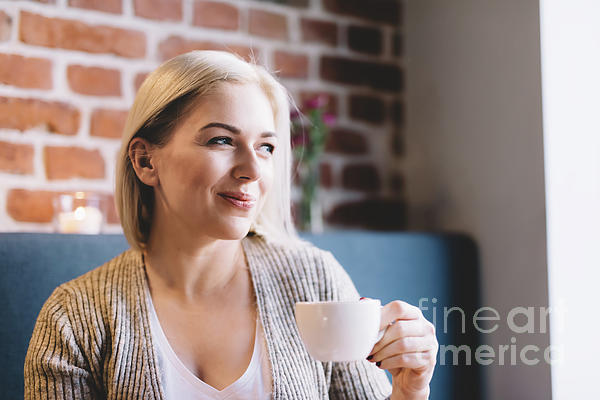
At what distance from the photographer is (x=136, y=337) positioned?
95 cm

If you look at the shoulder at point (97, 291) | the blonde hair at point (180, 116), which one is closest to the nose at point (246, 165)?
the blonde hair at point (180, 116)

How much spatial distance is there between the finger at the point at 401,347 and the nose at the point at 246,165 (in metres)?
0.33

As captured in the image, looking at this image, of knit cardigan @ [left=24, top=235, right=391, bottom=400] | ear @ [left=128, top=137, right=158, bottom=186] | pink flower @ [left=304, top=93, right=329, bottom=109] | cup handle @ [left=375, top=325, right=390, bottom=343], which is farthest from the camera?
pink flower @ [left=304, top=93, right=329, bottom=109]

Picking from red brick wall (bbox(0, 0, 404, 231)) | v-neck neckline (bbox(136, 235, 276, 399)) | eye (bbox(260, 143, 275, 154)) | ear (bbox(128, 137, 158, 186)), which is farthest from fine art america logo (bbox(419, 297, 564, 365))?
ear (bbox(128, 137, 158, 186))

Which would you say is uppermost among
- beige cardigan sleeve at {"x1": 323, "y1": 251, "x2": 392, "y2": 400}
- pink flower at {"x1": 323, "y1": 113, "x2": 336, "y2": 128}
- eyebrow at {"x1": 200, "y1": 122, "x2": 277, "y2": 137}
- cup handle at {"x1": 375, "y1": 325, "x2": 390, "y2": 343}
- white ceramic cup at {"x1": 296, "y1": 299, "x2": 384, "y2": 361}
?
pink flower at {"x1": 323, "y1": 113, "x2": 336, "y2": 128}

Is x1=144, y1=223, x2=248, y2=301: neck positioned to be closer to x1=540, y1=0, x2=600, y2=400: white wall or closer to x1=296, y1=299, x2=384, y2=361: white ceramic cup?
x1=296, y1=299, x2=384, y2=361: white ceramic cup

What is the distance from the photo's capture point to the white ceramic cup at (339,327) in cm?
70

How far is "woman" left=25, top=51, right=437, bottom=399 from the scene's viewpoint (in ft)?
3.03

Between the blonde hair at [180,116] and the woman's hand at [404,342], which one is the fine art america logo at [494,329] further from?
the woman's hand at [404,342]

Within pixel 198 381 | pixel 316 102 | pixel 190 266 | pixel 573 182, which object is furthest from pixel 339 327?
→ pixel 316 102

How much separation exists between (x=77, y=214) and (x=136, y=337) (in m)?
0.47

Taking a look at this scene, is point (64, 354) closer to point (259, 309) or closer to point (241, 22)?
point (259, 309)

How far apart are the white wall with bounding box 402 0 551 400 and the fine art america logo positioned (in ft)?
0.04

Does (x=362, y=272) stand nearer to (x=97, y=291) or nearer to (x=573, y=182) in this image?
(x=573, y=182)
